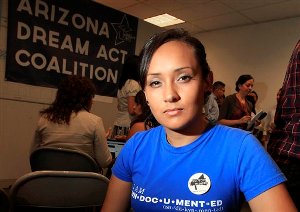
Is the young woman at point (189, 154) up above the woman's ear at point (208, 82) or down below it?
below

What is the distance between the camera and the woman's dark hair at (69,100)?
2.05 metres

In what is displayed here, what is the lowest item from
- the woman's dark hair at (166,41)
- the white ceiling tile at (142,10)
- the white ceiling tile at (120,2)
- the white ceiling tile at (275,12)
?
the woman's dark hair at (166,41)

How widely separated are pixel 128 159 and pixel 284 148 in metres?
0.64

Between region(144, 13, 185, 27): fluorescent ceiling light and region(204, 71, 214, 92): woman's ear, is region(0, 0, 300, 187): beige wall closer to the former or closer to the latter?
region(144, 13, 185, 27): fluorescent ceiling light

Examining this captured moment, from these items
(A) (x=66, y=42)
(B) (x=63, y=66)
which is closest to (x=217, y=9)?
(A) (x=66, y=42)

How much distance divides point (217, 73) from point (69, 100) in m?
4.26

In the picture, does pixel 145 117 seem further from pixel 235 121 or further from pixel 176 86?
pixel 235 121

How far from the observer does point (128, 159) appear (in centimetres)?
91

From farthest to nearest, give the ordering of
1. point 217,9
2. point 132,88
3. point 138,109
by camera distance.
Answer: point 217,9 < point 132,88 < point 138,109

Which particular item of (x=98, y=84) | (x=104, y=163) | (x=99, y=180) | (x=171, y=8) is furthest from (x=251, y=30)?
(x=99, y=180)

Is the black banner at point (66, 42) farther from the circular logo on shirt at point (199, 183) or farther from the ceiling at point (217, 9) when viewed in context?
the circular logo on shirt at point (199, 183)

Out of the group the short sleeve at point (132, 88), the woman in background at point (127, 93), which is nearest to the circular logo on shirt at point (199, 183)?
the woman in background at point (127, 93)

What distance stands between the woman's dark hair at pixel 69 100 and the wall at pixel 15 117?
111 cm

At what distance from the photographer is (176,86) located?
0.76m
